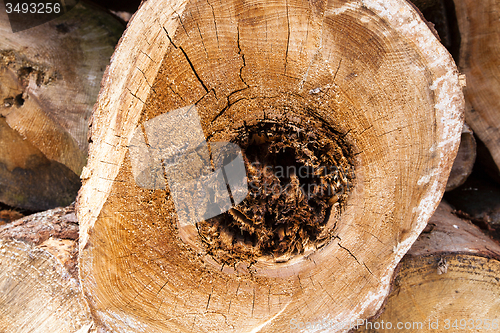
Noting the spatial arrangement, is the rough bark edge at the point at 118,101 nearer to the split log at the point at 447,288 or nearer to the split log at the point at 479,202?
the split log at the point at 447,288

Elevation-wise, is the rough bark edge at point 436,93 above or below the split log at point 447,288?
above

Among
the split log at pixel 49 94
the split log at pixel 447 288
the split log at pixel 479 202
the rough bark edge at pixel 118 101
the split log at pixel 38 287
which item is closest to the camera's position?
the rough bark edge at pixel 118 101

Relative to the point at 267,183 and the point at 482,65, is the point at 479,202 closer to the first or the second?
the point at 482,65

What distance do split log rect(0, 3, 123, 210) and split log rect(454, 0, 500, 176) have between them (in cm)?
217

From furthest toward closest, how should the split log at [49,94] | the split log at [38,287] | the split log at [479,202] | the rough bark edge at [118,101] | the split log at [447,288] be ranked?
Answer: the split log at [479,202] < the split log at [49,94] < the split log at [447,288] < the split log at [38,287] < the rough bark edge at [118,101]

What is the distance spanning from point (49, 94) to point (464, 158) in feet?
8.75

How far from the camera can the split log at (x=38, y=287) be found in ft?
4.65

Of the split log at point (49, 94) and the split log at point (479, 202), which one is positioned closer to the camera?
the split log at point (49, 94)

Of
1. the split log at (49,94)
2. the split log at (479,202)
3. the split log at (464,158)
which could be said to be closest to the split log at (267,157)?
the split log at (464,158)

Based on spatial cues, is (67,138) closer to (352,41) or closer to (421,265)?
(352,41)

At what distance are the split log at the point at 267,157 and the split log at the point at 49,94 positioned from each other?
0.87 meters

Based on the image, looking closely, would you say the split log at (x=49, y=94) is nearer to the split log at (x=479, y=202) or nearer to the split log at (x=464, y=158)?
the split log at (x=464, y=158)

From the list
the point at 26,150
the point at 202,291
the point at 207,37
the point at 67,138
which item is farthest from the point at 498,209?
the point at 26,150

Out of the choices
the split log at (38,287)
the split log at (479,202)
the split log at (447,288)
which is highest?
the split log at (479,202)
